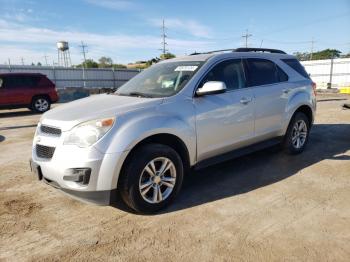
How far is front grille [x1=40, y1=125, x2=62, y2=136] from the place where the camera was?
10.9ft

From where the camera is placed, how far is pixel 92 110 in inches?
137

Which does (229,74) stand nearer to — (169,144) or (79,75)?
(169,144)

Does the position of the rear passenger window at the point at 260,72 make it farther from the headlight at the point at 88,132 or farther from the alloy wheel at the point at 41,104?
the alloy wheel at the point at 41,104

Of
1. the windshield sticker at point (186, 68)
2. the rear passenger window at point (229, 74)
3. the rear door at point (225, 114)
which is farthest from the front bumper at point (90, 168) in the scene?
the rear passenger window at point (229, 74)

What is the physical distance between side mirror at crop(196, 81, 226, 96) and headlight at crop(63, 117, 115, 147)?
121 centimetres

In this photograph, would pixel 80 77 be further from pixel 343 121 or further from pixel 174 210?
pixel 174 210

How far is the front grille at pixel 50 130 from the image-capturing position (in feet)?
10.9

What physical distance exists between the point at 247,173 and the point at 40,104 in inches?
452

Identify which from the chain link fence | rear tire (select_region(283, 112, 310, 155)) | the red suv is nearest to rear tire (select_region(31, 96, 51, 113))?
the red suv

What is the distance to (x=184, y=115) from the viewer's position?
366cm

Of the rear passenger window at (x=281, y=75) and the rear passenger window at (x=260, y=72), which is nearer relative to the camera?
the rear passenger window at (x=260, y=72)

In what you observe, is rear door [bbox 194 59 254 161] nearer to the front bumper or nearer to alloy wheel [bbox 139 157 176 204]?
alloy wheel [bbox 139 157 176 204]

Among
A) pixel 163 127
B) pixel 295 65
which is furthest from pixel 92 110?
pixel 295 65

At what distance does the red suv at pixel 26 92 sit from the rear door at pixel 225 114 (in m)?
11.3
